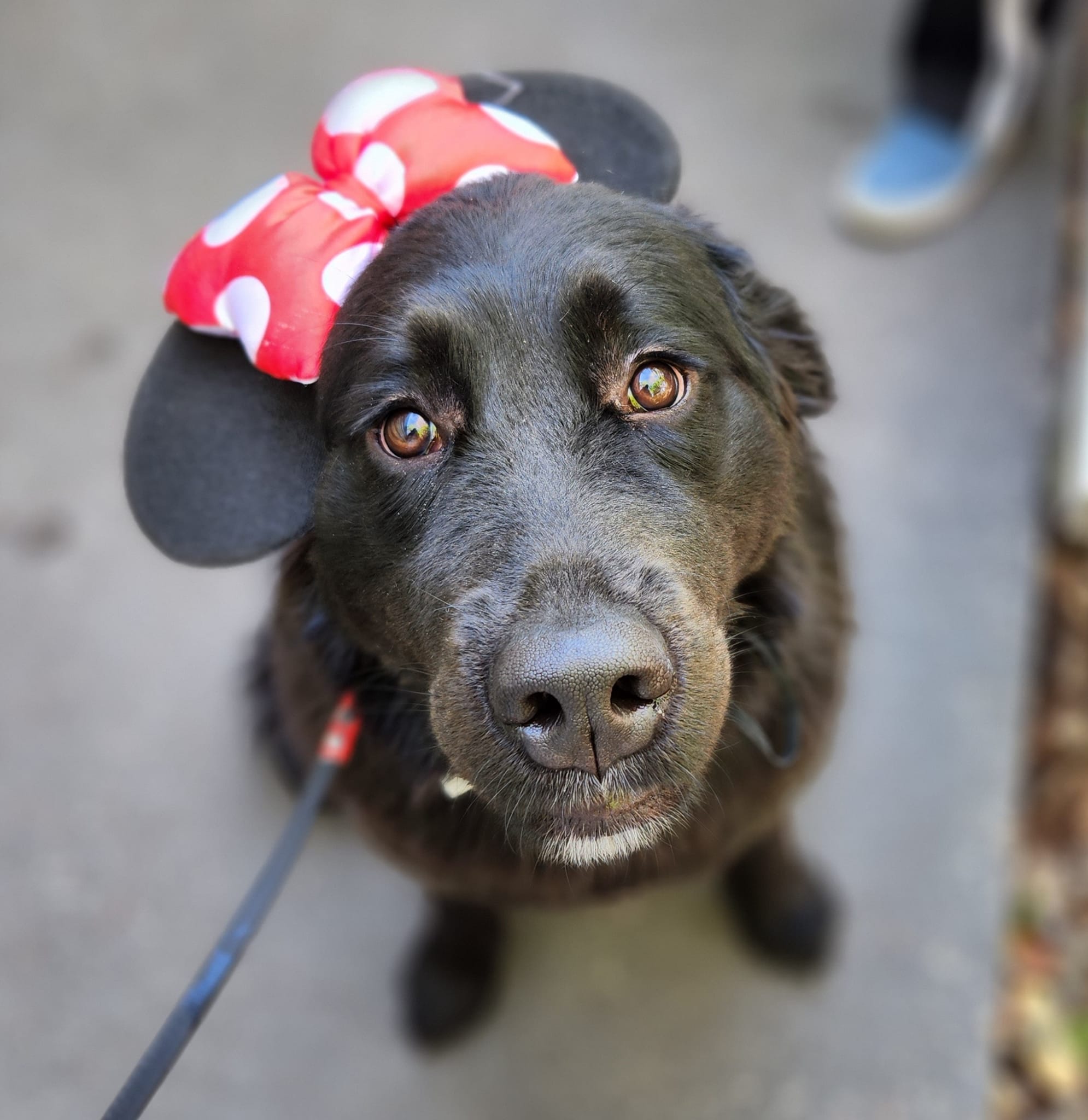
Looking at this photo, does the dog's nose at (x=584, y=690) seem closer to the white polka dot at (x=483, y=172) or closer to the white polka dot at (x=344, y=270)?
the white polka dot at (x=344, y=270)

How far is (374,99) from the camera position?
1514 millimetres

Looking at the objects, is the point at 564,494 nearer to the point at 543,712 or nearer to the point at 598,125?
the point at 543,712

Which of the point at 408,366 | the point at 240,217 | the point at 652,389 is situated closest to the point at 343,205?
the point at 240,217

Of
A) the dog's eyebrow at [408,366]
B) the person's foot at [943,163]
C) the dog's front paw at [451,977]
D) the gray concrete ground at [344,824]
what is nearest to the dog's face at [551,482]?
the dog's eyebrow at [408,366]

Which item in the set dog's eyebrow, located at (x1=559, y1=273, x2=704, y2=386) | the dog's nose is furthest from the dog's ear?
the dog's nose

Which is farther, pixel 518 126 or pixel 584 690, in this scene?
pixel 518 126

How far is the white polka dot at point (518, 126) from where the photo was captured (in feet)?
5.05

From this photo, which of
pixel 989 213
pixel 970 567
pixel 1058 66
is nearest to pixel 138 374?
pixel 970 567

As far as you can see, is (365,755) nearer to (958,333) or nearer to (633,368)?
(633,368)

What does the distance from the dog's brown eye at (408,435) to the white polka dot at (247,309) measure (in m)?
0.21

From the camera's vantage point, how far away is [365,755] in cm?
195

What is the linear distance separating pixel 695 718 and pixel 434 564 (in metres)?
0.41

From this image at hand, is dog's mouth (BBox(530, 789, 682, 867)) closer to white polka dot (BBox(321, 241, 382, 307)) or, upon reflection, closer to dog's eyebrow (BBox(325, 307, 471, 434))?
dog's eyebrow (BBox(325, 307, 471, 434))

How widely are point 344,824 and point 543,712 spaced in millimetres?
1540
